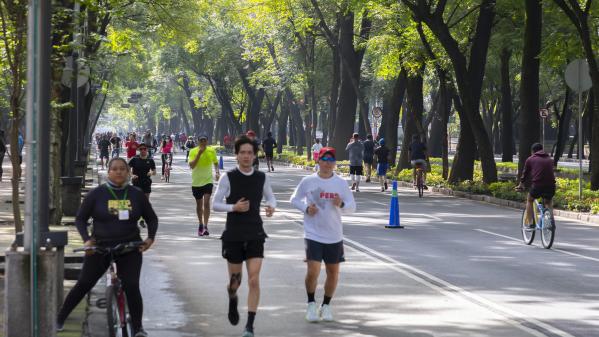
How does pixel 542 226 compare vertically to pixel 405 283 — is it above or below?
above

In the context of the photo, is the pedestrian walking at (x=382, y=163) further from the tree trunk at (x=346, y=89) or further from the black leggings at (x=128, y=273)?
the black leggings at (x=128, y=273)

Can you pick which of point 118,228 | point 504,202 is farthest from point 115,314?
point 504,202

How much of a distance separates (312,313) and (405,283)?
2920mm

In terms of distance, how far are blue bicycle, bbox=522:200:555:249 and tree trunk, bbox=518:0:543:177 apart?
13.5 m

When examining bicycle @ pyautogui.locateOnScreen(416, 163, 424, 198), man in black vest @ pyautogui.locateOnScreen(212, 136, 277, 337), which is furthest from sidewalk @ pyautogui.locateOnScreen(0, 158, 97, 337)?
bicycle @ pyautogui.locateOnScreen(416, 163, 424, 198)

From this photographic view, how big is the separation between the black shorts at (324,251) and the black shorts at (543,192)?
8.09 meters

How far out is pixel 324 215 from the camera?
33.0ft

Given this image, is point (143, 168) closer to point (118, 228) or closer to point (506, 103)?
point (118, 228)

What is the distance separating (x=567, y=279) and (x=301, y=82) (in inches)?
1874

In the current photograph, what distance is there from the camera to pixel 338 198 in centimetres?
1000

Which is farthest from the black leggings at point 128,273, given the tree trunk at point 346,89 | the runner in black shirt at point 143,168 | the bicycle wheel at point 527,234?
the tree trunk at point 346,89

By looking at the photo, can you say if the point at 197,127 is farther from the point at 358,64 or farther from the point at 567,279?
the point at 567,279

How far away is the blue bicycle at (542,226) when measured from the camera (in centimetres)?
1725

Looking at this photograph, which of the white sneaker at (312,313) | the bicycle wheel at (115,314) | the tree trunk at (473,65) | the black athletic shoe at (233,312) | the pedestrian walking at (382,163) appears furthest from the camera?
the pedestrian walking at (382,163)
